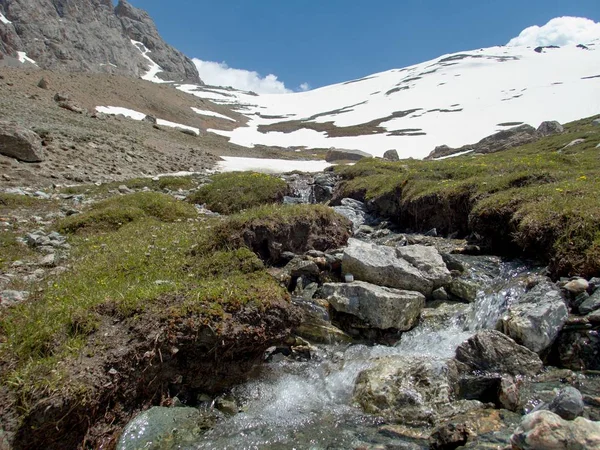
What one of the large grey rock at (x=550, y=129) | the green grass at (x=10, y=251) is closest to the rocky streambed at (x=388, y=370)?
the green grass at (x=10, y=251)

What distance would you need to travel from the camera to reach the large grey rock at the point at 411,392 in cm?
524

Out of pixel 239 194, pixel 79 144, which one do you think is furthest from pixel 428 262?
pixel 79 144

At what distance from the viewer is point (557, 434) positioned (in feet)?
11.7

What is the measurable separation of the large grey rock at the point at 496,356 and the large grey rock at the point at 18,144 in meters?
21.2

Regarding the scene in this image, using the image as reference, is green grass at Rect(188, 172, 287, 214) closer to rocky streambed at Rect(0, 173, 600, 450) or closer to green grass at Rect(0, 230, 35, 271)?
green grass at Rect(0, 230, 35, 271)

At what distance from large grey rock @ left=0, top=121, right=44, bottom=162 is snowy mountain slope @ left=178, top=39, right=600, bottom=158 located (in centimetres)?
4952

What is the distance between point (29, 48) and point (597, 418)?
509 feet

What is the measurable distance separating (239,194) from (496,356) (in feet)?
45.7

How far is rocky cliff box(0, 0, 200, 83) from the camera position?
392 ft

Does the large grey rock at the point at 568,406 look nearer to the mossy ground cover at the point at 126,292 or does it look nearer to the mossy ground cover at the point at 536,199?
the mossy ground cover at the point at 126,292

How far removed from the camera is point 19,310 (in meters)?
5.64

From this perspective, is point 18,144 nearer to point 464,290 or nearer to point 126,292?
point 126,292

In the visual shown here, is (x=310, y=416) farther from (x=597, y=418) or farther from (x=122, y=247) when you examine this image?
(x=122, y=247)

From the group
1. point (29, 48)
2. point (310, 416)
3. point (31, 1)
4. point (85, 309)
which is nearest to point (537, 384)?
point (310, 416)
